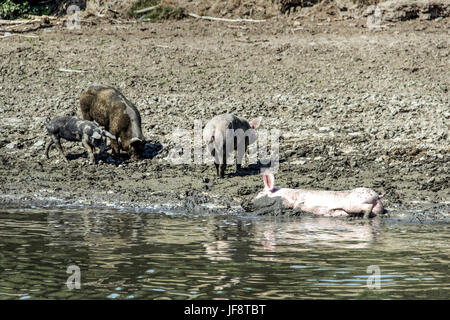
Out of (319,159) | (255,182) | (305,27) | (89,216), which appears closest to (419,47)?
(305,27)

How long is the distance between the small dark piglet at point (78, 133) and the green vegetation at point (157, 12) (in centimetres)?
881

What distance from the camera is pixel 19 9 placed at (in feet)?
82.4

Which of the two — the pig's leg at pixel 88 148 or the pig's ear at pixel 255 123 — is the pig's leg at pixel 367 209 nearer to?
the pig's ear at pixel 255 123

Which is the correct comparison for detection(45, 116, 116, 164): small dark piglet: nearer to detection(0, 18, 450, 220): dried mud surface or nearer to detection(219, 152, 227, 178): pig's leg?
detection(0, 18, 450, 220): dried mud surface

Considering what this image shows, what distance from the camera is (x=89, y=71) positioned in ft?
66.2

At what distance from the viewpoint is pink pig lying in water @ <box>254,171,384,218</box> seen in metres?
12.3

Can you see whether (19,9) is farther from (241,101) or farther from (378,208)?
(378,208)

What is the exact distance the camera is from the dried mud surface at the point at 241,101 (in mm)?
14242

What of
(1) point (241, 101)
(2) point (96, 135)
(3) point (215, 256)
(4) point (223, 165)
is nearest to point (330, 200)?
(4) point (223, 165)

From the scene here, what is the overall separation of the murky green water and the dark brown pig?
3.43 meters

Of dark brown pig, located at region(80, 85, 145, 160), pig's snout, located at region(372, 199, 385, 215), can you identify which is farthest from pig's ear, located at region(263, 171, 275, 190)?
dark brown pig, located at region(80, 85, 145, 160)

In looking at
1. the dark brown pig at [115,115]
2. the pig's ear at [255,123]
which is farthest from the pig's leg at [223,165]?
the dark brown pig at [115,115]

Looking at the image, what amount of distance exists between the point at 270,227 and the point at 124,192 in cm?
330
